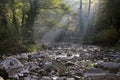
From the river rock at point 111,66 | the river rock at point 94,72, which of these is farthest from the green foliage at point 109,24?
the river rock at point 94,72

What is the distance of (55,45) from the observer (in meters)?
18.2

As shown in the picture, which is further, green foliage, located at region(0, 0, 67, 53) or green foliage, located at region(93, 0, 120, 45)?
green foliage, located at region(93, 0, 120, 45)

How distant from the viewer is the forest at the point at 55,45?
20.9 feet

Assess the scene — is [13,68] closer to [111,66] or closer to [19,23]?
[111,66]

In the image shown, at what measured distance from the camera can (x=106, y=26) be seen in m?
19.2

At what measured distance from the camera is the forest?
6371 mm

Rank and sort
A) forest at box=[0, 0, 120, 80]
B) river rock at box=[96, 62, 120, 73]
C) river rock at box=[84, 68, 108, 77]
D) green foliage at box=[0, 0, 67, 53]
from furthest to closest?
green foliage at box=[0, 0, 67, 53]
river rock at box=[96, 62, 120, 73]
forest at box=[0, 0, 120, 80]
river rock at box=[84, 68, 108, 77]

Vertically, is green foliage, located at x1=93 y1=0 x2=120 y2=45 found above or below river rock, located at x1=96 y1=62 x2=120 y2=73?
below

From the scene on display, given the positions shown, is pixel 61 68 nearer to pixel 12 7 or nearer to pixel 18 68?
pixel 18 68

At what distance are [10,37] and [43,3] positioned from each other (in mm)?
7661

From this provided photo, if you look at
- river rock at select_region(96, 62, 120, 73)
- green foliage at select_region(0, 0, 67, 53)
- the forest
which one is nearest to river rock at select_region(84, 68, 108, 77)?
the forest

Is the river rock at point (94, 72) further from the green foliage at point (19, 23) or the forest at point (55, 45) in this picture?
the green foliage at point (19, 23)

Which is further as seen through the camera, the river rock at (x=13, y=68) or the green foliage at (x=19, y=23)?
the green foliage at (x=19, y=23)

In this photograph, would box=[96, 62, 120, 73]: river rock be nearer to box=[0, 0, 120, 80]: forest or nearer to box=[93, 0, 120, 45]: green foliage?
box=[0, 0, 120, 80]: forest
